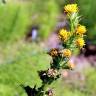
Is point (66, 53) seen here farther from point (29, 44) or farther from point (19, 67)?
point (29, 44)

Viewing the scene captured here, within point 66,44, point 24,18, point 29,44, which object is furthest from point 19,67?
point 66,44

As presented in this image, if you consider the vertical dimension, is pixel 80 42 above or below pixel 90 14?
below

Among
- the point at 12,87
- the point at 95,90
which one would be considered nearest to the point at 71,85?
the point at 95,90

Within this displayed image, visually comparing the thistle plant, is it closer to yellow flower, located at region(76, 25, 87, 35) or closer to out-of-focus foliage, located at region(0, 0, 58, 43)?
yellow flower, located at region(76, 25, 87, 35)

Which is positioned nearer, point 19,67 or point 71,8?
point 71,8

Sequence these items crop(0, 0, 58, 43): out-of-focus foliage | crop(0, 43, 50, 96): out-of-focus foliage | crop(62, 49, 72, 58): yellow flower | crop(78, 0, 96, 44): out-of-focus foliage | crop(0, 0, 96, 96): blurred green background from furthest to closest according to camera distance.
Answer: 1. crop(78, 0, 96, 44): out-of-focus foliage
2. crop(0, 0, 58, 43): out-of-focus foliage
3. crop(0, 0, 96, 96): blurred green background
4. crop(0, 43, 50, 96): out-of-focus foliage
5. crop(62, 49, 72, 58): yellow flower

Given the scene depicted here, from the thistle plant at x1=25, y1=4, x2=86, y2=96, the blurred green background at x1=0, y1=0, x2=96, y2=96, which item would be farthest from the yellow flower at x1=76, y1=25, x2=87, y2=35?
the blurred green background at x1=0, y1=0, x2=96, y2=96
